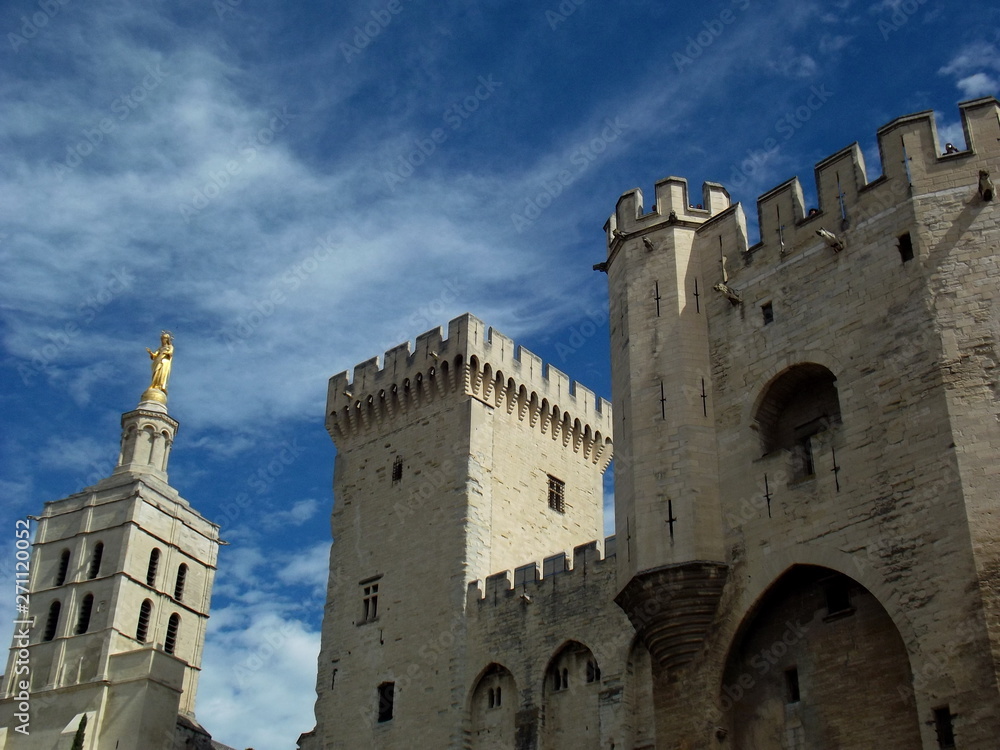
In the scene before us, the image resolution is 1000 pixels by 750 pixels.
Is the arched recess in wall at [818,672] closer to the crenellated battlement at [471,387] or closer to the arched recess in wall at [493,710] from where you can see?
the arched recess in wall at [493,710]

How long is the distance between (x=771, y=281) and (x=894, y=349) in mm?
2944

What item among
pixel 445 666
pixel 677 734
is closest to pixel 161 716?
pixel 445 666

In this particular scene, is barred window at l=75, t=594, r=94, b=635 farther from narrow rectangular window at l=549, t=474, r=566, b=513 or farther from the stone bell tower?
narrow rectangular window at l=549, t=474, r=566, b=513

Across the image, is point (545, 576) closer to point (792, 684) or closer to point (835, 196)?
point (792, 684)

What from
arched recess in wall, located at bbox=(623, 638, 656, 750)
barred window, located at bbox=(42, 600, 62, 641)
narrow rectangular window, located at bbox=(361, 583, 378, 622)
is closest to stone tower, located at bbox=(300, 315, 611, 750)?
narrow rectangular window, located at bbox=(361, 583, 378, 622)

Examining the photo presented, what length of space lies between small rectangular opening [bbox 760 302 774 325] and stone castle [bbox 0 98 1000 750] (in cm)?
7

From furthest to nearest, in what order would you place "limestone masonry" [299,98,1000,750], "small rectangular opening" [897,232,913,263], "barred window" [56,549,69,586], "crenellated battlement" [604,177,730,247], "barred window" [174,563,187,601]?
"barred window" [174,563,187,601], "barred window" [56,549,69,586], "crenellated battlement" [604,177,730,247], "small rectangular opening" [897,232,913,263], "limestone masonry" [299,98,1000,750]

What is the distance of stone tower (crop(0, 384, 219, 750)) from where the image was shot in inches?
1446

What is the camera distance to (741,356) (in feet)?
60.8

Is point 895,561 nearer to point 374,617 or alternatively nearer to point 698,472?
point 698,472

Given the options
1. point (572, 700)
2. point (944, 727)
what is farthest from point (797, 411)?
point (572, 700)

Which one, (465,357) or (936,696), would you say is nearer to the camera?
(936,696)

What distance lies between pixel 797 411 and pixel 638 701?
7.59 m

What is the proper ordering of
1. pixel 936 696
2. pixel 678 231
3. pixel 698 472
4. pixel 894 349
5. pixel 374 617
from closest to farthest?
pixel 936 696 → pixel 894 349 → pixel 698 472 → pixel 678 231 → pixel 374 617
